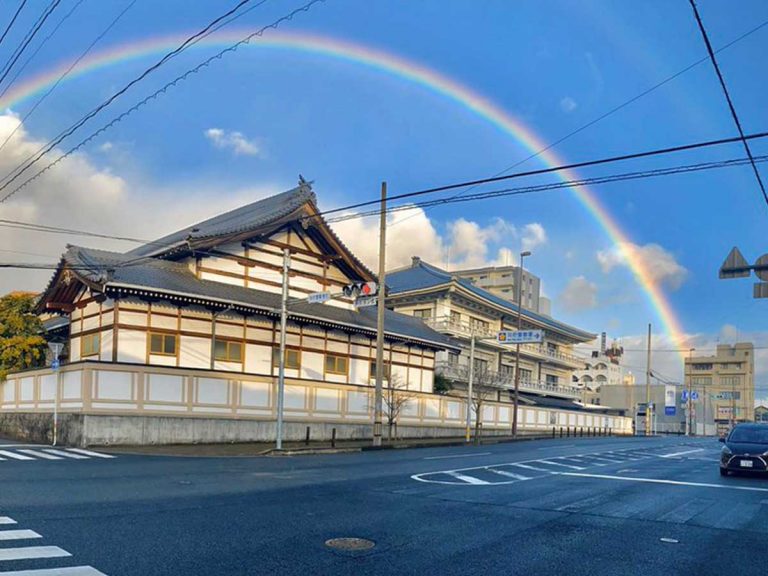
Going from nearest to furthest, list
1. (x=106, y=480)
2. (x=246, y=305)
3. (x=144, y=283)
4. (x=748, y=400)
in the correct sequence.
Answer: (x=106, y=480)
(x=144, y=283)
(x=246, y=305)
(x=748, y=400)

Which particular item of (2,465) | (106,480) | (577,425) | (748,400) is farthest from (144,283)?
(748,400)

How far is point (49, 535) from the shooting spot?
26.4ft

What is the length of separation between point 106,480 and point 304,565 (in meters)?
8.55

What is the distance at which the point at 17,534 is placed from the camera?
8.06 m

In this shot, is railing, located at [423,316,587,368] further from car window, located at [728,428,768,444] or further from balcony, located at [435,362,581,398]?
car window, located at [728,428,768,444]

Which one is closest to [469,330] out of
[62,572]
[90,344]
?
[90,344]

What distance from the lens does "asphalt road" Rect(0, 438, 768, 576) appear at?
712 centimetres

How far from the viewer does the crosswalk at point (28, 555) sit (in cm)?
637

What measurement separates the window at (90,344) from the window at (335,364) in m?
11.4

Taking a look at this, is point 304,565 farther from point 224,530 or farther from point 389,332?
point 389,332

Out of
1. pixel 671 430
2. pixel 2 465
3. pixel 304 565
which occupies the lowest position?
pixel 671 430

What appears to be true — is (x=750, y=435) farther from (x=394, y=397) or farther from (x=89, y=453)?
(x=89, y=453)

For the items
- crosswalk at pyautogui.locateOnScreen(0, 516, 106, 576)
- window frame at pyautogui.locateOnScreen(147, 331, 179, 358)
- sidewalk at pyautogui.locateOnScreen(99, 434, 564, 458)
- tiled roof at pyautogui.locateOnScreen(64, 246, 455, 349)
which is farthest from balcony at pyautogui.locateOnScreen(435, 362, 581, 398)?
crosswalk at pyautogui.locateOnScreen(0, 516, 106, 576)

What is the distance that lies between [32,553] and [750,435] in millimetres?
18927
